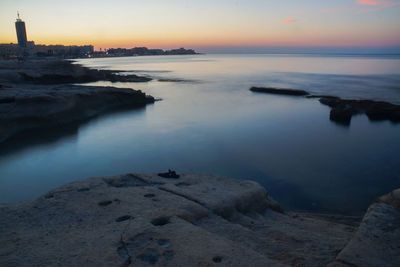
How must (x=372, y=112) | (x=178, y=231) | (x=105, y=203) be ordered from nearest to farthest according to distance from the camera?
(x=178, y=231), (x=105, y=203), (x=372, y=112)

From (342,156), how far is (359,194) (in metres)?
3.57

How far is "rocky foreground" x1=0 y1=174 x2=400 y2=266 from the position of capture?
2941 millimetres

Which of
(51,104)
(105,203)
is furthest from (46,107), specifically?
(105,203)

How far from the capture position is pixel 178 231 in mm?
3416

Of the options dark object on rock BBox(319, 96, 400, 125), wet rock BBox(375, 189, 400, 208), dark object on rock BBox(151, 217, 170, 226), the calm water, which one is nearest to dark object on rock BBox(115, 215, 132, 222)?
dark object on rock BBox(151, 217, 170, 226)

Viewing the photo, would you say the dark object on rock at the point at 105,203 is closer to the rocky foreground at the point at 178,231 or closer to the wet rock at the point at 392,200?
the rocky foreground at the point at 178,231

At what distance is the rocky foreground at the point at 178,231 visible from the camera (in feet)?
9.65

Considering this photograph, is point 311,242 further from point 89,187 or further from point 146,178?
point 89,187

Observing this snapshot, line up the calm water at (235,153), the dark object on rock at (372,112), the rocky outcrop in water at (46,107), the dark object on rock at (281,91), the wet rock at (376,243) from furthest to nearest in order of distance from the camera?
the dark object on rock at (281,91) → the dark object on rock at (372,112) → the rocky outcrop in water at (46,107) → the calm water at (235,153) → the wet rock at (376,243)

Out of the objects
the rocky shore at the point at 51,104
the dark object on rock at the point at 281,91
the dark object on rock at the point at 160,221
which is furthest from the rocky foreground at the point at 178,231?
the dark object on rock at the point at 281,91

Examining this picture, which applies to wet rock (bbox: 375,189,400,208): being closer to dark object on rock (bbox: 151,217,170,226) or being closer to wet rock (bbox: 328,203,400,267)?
wet rock (bbox: 328,203,400,267)

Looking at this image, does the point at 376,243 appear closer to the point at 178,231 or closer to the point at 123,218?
the point at 178,231

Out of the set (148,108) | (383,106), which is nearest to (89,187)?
(148,108)

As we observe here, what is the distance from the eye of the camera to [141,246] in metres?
3.15
